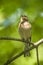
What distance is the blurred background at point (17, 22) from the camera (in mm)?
2682

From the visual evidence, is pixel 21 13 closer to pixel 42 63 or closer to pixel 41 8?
pixel 41 8

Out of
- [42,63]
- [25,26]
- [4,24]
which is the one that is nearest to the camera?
[25,26]

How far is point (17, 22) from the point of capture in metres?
2.82

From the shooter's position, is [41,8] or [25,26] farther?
[41,8]

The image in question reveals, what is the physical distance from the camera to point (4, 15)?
9.36ft

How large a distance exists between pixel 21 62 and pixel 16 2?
2.15ft

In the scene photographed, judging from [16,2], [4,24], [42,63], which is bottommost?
[42,63]

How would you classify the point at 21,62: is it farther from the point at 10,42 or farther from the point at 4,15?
the point at 4,15

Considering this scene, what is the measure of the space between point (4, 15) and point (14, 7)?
144mm

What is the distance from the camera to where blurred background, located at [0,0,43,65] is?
8.80 feet

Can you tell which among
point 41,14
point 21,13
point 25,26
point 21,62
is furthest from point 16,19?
point 25,26

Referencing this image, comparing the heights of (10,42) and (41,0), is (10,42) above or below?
below

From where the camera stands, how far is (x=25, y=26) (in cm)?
211

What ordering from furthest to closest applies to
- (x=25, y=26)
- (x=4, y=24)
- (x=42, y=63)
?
(x=4, y=24)
(x=42, y=63)
(x=25, y=26)
